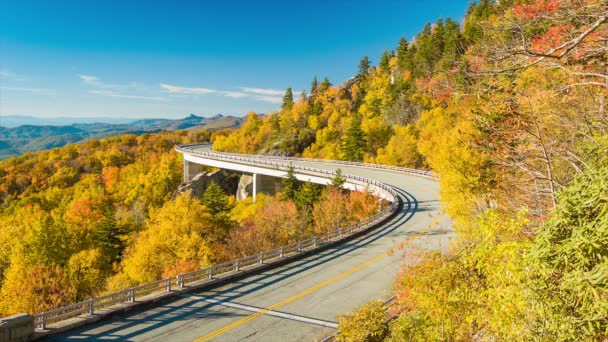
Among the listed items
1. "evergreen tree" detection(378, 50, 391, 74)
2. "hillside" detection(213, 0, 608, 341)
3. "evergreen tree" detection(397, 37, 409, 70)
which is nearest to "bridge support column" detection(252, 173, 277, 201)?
"hillside" detection(213, 0, 608, 341)

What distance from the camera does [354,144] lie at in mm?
79562

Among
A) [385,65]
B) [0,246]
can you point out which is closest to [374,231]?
[0,246]

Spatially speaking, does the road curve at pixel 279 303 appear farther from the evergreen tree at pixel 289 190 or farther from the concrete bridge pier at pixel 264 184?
the concrete bridge pier at pixel 264 184

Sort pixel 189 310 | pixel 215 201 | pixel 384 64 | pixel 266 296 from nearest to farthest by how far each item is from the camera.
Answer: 1. pixel 189 310
2. pixel 266 296
3. pixel 215 201
4. pixel 384 64

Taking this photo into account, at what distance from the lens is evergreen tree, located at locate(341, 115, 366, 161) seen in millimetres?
79500

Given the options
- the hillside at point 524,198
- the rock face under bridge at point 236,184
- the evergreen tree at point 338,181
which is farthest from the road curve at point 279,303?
the rock face under bridge at point 236,184

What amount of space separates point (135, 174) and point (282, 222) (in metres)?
81.4

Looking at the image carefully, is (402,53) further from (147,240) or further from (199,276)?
(199,276)

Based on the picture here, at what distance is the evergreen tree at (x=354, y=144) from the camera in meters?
79.5

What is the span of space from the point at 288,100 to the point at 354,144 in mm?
62112

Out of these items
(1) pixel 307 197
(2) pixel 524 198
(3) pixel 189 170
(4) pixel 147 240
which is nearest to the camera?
(2) pixel 524 198

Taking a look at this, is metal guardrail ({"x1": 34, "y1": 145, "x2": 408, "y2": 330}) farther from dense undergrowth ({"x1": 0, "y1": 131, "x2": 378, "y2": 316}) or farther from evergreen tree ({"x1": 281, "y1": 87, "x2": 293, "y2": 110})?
evergreen tree ({"x1": 281, "y1": 87, "x2": 293, "y2": 110})

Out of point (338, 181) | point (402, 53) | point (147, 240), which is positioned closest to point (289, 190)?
point (338, 181)

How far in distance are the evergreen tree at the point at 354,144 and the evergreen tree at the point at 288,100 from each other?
56.7 meters
